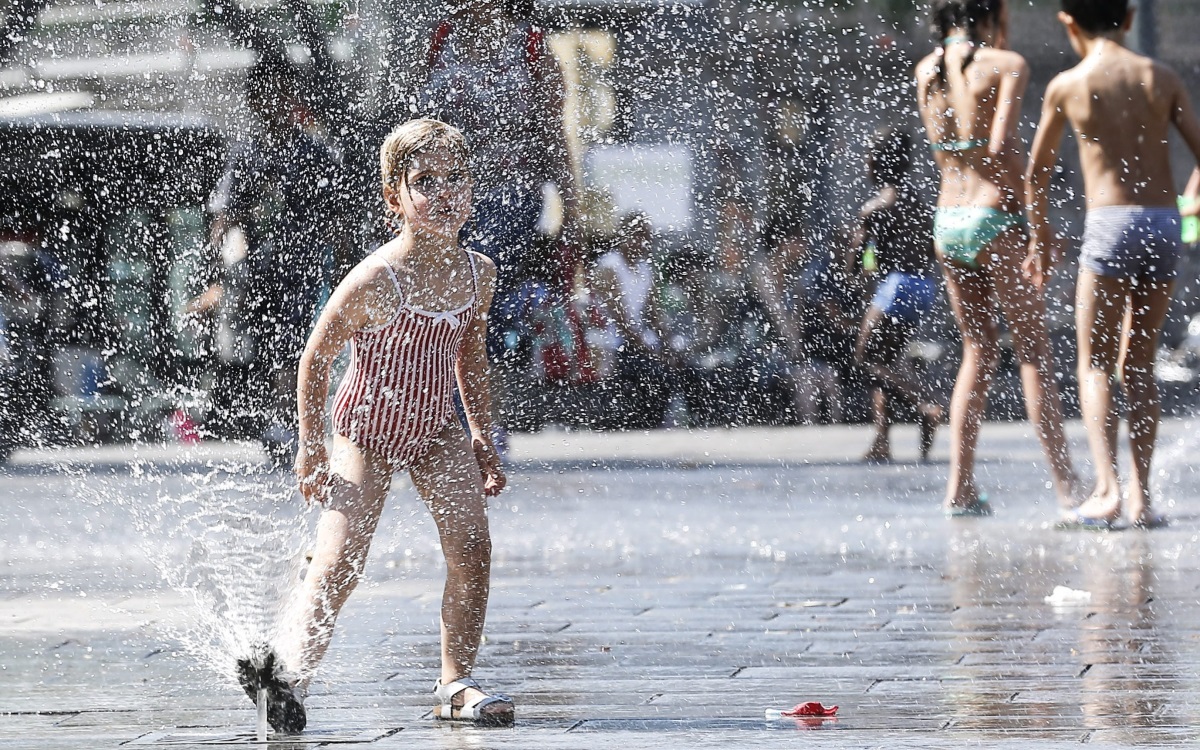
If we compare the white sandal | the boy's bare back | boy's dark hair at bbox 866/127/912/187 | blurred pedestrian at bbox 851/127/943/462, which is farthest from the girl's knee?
boy's dark hair at bbox 866/127/912/187

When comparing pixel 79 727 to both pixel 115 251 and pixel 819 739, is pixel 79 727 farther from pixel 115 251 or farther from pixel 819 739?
pixel 115 251

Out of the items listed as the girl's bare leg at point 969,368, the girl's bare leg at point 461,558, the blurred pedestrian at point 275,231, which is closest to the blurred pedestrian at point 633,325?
the blurred pedestrian at point 275,231

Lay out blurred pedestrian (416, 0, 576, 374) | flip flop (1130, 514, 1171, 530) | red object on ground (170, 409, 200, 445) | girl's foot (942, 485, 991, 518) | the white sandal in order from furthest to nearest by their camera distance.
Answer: red object on ground (170, 409, 200, 445) → blurred pedestrian (416, 0, 576, 374) → girl's foot (942, 485, 991, 518) → flip flop (1130, 514, 1171, 530) → the white sandal

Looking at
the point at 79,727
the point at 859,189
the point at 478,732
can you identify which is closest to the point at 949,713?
the point at 478,732

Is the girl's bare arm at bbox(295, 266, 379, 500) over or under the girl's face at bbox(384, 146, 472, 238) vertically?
under

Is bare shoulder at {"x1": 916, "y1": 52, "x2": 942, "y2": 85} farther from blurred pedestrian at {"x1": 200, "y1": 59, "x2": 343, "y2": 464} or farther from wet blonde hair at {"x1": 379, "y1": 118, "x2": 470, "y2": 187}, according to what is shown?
wet blonde hair at {"x1": 379, "y1": 118, "x2": 470, "y2": 187}

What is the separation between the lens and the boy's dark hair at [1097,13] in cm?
784

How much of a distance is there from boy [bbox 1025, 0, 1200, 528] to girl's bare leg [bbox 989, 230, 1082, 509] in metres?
0.18

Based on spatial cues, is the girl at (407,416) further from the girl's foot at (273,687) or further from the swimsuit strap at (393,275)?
the girl's foot at (273,687)

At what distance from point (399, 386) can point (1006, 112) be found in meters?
4.23

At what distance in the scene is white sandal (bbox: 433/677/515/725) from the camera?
4309 millimetres

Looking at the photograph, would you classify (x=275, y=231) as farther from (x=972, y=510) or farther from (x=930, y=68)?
(x=972, y=510)

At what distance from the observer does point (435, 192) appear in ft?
14.6

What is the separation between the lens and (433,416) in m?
4.52
